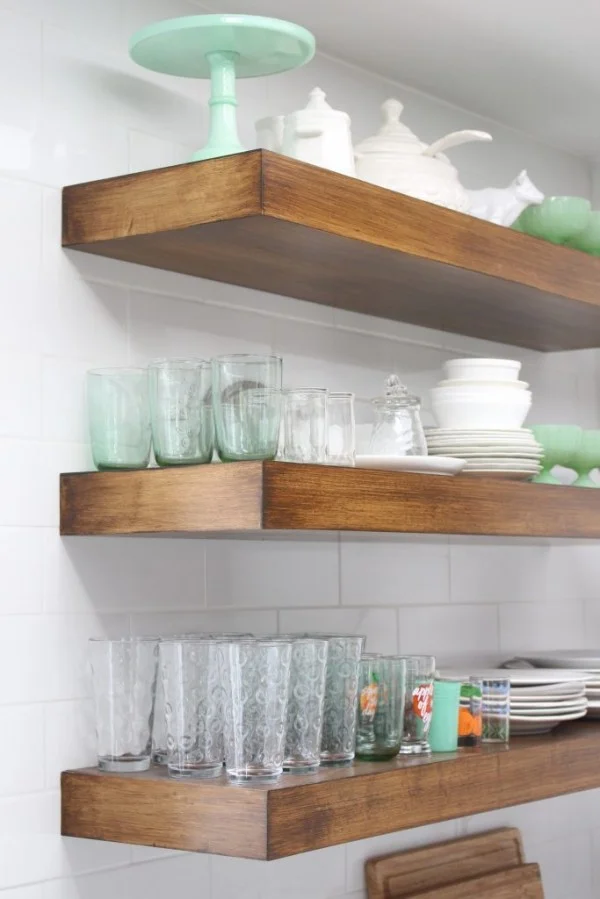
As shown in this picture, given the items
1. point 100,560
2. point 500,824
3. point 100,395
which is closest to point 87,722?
point 100,560

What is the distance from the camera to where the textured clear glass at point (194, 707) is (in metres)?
A: 1.65

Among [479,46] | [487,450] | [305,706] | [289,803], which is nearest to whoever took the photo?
[289,803]

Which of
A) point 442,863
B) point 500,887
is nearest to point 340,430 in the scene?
point 442,863

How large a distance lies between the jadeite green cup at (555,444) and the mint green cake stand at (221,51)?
0.75 m

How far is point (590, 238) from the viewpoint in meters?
2.28

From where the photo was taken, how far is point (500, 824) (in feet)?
8.29

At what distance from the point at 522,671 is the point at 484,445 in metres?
0.46

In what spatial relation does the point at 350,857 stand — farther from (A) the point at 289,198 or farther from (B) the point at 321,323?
(A) the point at 289,198

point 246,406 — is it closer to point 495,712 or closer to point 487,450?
point 487,450

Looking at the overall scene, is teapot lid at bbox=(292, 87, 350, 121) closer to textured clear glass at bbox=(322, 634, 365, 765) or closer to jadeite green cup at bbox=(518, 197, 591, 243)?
jadeite green cup at bbox=(518, 197, 591, 243)

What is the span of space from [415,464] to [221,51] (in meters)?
0.61

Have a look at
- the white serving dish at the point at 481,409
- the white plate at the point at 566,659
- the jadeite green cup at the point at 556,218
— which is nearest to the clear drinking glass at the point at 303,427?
the white serving dish at the point at 481,409

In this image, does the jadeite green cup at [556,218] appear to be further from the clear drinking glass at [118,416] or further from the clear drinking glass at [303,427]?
the clear drinking glass at [118,416]

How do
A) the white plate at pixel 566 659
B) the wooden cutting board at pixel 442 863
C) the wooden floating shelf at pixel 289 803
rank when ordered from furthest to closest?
the white plate at pixel 566 659, the wooden cutting board at pixel 442 863, the wooden floating shelf at pixel 289 803
